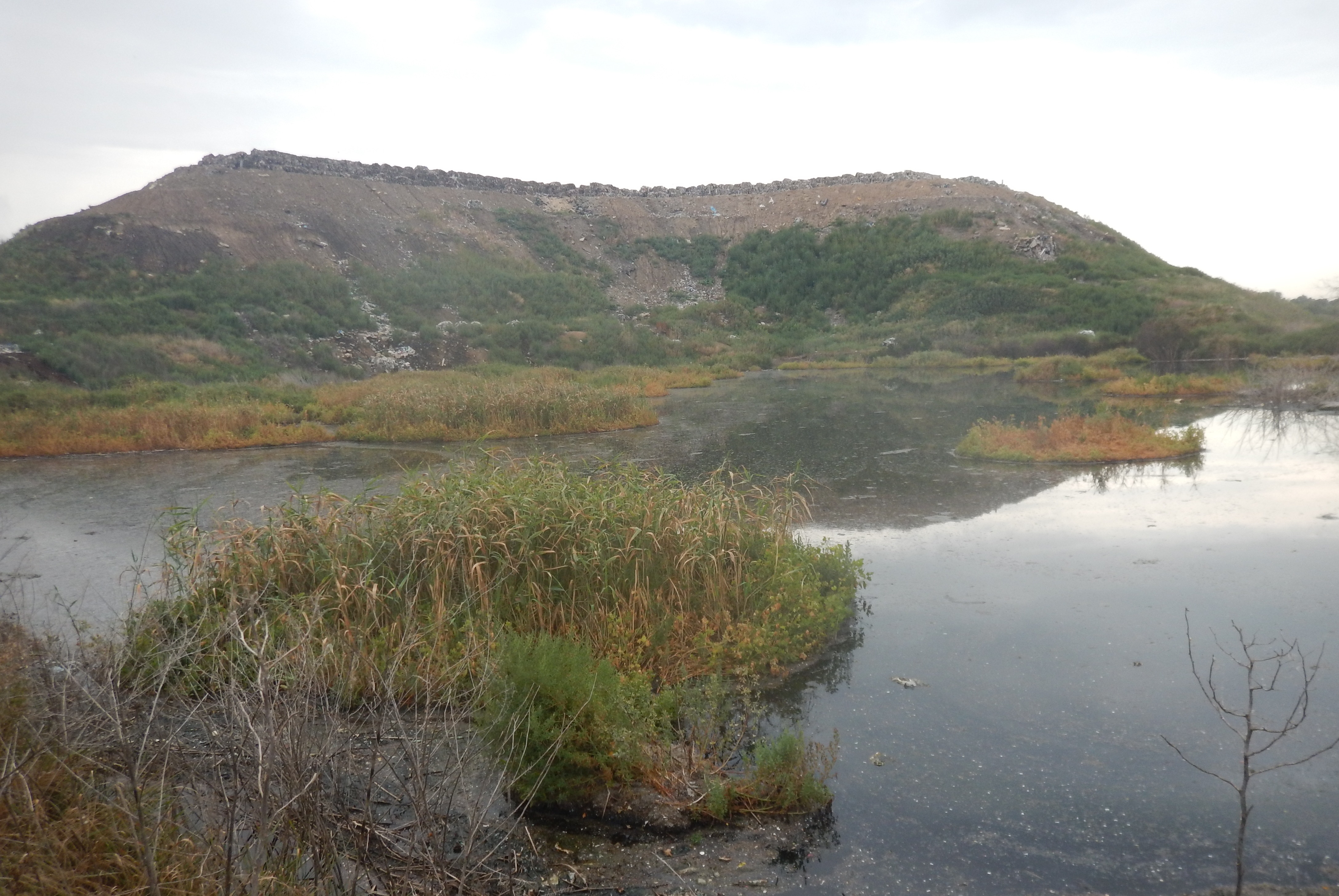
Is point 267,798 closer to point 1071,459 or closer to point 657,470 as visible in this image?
point 657,470

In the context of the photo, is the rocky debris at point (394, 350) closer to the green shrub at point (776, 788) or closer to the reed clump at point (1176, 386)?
the reed clump at point (1176, 386)

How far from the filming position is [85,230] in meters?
36.2

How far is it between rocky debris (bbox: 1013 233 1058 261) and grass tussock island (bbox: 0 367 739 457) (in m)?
33.9

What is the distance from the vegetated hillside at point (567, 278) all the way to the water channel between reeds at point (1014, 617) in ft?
46.6

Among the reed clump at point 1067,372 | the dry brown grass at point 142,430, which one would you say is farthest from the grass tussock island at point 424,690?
the reed clump at point 1067,372

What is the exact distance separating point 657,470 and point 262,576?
10.6ft

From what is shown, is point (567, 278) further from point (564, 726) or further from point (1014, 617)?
point (564, 726)

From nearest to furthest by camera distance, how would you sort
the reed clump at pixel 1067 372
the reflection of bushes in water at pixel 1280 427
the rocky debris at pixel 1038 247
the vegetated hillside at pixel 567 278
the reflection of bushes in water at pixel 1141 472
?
the reflection of bushes in water at pixel 1141 472 → the reflection of bushes in water at pixel 1280 427 → the reed clump at pixel 1067 372 → the vegetated hillside at pixel 567 278 → the rocky debris at pixel 1038 247

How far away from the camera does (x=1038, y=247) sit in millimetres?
47000

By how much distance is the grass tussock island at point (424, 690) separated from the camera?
288 centimetres

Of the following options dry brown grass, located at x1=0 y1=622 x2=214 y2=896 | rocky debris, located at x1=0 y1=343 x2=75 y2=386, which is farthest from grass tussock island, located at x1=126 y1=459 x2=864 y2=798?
rocky debris, located at x1=0 y1=343 x2=75 y2=386

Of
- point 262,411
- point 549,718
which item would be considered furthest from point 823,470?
point 262,411

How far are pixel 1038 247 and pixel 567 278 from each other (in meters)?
24.3

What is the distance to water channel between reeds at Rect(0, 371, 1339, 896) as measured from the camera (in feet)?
12.5
